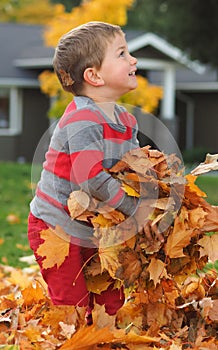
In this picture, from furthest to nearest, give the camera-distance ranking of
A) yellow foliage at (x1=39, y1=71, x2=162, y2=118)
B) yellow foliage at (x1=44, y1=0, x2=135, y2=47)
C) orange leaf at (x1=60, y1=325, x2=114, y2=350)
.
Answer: yellow foliage at (x1=39, y1=71, x2=162, y2=118)
yellow foliage at (x1=44, y1=0, x2=135, y2=47)
orange leaf at (x1=60, y1=325, x2=114, y2=350)

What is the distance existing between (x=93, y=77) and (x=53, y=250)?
0.85 m

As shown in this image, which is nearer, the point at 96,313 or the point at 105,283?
the point at 96,313

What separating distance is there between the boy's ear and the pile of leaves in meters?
0.40

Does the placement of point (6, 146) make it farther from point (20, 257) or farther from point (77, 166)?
point (77, 166)

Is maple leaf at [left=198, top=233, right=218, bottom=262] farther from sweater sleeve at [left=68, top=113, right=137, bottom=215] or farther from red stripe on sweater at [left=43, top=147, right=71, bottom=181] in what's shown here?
red stripe on sweater at [left=43, top=147, right=71, bottom=181]

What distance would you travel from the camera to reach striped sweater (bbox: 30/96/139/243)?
11.9ft

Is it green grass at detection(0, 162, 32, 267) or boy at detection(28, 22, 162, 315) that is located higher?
boy at detection(28, 22, 162, 315)

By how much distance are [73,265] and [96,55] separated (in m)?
1.01

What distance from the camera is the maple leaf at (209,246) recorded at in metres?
3.67

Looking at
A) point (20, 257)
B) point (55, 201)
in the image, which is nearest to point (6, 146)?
point (20, 257)

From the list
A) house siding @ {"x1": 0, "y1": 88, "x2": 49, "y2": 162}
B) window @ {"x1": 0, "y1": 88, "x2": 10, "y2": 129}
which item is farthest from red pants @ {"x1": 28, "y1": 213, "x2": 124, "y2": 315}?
window @ {"x1": 0, "y1": 88, "x2": 10, "y2": 129}

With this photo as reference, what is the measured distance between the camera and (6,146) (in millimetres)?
25031

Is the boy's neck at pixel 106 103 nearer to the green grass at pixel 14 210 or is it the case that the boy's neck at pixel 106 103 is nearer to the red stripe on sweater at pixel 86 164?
the red stripe on sweater at pixel 86 164

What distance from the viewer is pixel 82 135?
368 centimetres
